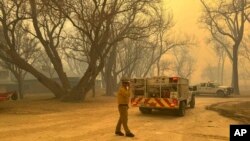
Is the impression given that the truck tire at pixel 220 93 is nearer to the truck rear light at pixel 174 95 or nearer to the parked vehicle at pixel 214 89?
the parked vehicle at pixel 214 89

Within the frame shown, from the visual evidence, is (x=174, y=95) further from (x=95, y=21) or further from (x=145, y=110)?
(x=95, y=21)

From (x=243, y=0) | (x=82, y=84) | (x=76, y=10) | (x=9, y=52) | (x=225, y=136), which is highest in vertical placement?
(x=243, y=0)

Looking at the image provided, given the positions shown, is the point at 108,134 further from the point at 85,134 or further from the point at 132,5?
the point at 132,5

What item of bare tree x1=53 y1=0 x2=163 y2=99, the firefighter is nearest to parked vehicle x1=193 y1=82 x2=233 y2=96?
bare tree x1=53 y1=0 x2=163 y2=99

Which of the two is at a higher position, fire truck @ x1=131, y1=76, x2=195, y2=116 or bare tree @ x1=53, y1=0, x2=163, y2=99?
bare tree @ x1=53, y1=0, x2=163, y2=99

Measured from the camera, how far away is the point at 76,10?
29.8 meters

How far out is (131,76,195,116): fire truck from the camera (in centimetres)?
2094

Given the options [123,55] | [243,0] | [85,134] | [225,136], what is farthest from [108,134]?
[123,55]

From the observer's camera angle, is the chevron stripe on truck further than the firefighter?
Yes

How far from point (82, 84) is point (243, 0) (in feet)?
93.8

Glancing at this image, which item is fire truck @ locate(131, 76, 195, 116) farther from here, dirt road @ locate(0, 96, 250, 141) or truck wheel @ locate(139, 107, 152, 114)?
dirt road @ locate(0, 96, 250, 141)

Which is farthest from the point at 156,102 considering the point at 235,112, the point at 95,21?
the point at 95,21

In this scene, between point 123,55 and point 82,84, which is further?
point 123,55

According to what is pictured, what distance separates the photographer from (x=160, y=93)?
21.3 m
